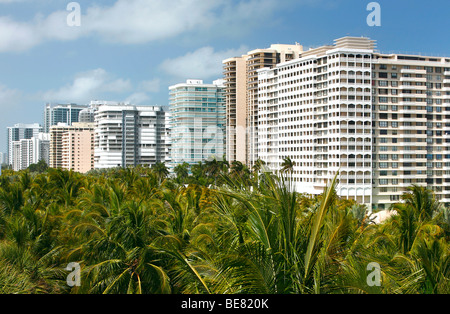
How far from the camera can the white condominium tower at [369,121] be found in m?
51.4

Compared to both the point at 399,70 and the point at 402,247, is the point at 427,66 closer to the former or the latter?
the point at 399,70

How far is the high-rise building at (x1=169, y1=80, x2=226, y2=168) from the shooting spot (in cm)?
7750

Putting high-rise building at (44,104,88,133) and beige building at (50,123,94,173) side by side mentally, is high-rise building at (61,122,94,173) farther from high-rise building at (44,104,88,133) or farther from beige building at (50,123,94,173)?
high-rise building at (44,104,88,133)

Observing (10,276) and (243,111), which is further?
(243,111)

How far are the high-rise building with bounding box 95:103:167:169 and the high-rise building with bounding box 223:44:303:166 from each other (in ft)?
59.6

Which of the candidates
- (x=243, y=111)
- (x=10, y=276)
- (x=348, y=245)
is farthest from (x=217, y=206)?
(x=243, y=111)

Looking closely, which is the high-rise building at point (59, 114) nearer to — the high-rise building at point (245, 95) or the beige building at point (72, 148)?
the beige building at point (72, 148)

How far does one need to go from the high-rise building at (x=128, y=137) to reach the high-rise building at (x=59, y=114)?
4443cm

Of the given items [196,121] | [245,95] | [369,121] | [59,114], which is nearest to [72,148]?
[196,121]

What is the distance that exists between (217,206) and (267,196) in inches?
42.9

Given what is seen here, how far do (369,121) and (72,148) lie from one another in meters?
65.0

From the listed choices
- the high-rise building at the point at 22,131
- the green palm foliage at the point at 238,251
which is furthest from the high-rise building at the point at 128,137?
the green palm foliage at the point at 238,251

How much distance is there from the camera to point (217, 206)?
5195 millimetres

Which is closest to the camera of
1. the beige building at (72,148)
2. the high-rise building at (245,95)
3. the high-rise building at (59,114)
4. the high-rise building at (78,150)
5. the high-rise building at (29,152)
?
the high-rise building at (245,95)
